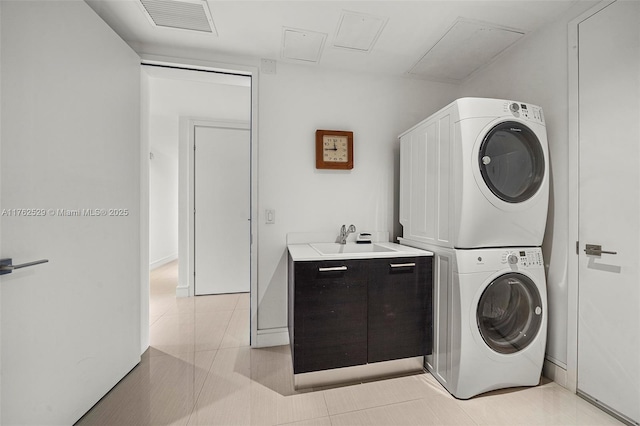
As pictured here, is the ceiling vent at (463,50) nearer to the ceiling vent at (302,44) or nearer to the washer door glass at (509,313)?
the ceiling vent at (302,44)

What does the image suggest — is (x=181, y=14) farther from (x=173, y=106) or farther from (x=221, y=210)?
(x=221, y=210)

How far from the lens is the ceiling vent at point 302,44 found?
1871 millimetres

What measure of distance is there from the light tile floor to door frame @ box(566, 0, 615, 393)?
9.4 inches

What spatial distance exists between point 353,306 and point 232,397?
93 centimetres

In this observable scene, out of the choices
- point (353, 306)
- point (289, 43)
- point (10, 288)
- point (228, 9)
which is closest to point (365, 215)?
point (353, 306)

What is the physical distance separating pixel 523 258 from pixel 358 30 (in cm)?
190

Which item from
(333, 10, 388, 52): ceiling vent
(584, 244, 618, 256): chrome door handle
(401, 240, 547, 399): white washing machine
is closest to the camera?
(584, 244, 618, 256): chrome door handle

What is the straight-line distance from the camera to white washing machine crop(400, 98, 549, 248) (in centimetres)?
154

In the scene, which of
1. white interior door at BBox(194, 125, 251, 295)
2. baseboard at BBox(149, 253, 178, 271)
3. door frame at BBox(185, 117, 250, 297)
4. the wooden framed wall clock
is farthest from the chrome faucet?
baseboard at BBox(149, 253, 178, 271)

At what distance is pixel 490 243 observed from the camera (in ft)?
5.30

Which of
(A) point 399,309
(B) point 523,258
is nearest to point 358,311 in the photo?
(A) point 399,309

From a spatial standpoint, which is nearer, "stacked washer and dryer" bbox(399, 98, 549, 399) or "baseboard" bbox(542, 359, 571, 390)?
"stacked washer and dryer" bbox(399, 98, 549, 399)

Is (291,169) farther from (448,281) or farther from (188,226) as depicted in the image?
(188,226)

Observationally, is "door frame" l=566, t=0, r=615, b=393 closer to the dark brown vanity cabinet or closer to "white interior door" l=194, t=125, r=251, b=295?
the dark brown vanity cabinet
